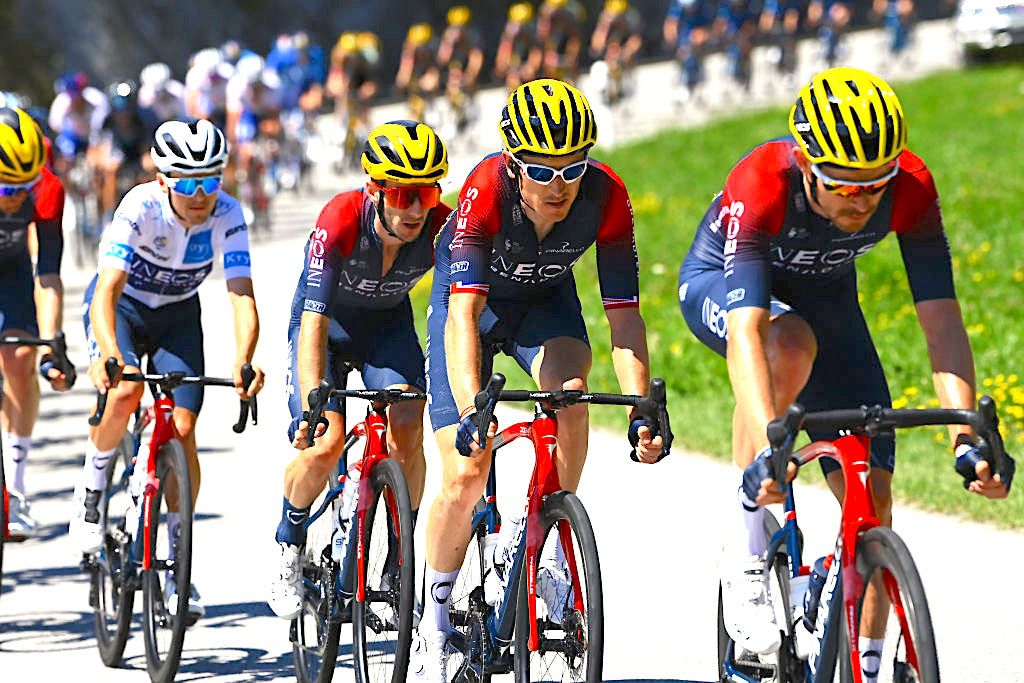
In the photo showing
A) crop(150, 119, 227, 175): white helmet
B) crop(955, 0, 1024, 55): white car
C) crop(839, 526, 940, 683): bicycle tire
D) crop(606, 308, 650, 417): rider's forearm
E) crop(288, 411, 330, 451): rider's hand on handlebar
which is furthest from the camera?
crop(955, 0, 1024, 55): white car

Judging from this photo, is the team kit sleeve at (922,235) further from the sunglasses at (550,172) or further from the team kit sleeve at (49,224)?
the team kit sleeve at (49,224)

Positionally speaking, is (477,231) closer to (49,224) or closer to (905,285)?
(49,224)

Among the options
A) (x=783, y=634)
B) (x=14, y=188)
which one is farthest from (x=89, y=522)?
(x=783, y=634)

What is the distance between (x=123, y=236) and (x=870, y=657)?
3829 millimetres

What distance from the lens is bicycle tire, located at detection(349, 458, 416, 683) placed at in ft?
18.7

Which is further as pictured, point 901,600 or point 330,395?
point 330,395

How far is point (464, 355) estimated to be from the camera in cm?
547

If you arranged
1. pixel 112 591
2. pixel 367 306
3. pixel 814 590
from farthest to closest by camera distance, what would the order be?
pixel 112 591 < pixel 367 306 < pixel 814 590

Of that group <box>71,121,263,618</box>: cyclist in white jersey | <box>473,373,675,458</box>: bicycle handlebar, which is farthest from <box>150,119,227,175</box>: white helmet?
<box>473,373,675,458</box>: bicycle handlebar

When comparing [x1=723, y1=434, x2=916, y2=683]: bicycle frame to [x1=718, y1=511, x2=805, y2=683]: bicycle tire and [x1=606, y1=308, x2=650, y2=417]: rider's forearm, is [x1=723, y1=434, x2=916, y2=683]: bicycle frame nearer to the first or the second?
[x1=718, y1=511, x2=805, y2=683]: bicycle tire

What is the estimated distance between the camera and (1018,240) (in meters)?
16.2

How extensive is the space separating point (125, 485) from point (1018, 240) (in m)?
10.7

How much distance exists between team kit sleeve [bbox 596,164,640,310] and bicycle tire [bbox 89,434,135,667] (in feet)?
8.35

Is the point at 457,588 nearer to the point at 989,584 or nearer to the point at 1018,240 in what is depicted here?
the point at 989,584
